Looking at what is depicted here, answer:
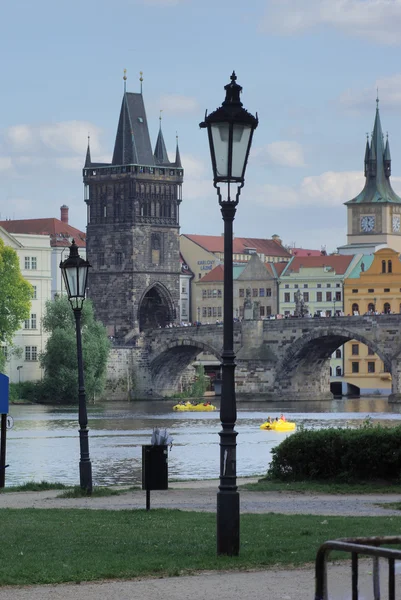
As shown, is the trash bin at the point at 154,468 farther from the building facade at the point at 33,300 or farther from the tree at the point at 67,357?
the building facade at the point at 33,300

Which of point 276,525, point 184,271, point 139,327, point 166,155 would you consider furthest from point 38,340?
point 276,525

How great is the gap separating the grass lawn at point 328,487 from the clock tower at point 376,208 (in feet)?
457

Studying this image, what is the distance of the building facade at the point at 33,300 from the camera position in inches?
4616

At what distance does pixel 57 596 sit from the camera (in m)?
13.6

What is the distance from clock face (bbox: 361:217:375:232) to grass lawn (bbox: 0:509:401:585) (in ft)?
484

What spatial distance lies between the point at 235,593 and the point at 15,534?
5268 mm

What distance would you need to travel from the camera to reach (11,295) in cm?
9831

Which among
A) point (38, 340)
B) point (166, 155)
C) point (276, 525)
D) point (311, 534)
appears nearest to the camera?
point (311, 534)

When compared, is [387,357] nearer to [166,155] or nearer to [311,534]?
[166,155]

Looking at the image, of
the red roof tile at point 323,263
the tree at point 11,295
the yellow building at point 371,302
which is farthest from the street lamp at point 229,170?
the red roof tile at point 323,263

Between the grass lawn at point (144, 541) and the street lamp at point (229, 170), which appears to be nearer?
the grass lawn at point (144, 541)

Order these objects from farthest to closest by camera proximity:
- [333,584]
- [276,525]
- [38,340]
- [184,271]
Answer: [184,271] < [38,340] < [276,525] < [333,584]

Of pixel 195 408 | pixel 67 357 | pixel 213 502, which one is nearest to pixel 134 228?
pixel 67 357

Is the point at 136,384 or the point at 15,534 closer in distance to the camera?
the point at 15,534
